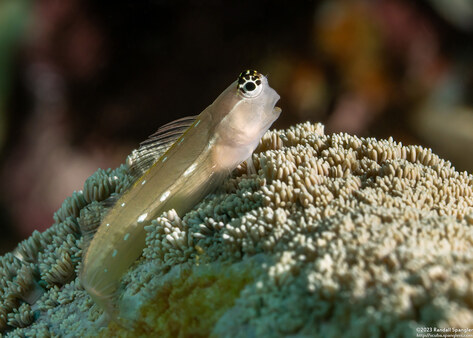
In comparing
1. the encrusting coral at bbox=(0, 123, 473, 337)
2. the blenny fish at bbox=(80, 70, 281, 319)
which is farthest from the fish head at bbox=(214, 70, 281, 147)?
the encrusting coral at bbox=(0, 123, 473, 337)

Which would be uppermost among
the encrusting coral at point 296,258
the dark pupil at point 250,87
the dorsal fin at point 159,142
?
the dark pupil at point 250,87

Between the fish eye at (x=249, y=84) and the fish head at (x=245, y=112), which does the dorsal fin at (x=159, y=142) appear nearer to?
the fish head at (x=245, y=112)

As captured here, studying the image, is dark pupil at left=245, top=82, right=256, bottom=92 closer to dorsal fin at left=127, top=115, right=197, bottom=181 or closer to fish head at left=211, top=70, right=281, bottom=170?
fish head at left=211, top=70, right=281, bottom=170

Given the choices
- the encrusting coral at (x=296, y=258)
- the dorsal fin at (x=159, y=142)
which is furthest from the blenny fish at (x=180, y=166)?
the encrusting coral at (x=296, y=258)

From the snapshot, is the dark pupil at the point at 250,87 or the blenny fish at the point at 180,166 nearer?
the blenny fish at the point at 180,166

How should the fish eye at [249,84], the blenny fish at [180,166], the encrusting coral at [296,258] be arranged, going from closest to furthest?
the encrusting coral at [296,258], the blenny fish at [180,166], the fish eye at [249,84]

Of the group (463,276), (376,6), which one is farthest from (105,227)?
(376,6)

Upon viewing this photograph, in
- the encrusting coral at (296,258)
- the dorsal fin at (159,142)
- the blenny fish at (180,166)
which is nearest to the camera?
the encrusting coral at (296,258)

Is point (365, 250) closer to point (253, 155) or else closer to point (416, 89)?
point (253, 155)
